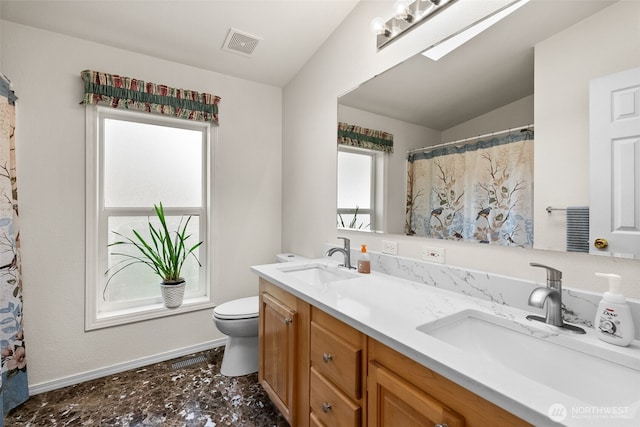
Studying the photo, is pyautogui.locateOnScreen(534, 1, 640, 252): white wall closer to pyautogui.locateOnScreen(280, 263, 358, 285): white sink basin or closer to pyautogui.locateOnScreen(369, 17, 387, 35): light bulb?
pyautogui.locateOnScreen(369, 17, 387, 35): light bulb

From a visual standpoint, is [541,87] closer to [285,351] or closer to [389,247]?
[389,247]

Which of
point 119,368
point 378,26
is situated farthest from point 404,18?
point 119,368

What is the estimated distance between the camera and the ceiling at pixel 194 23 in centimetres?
174

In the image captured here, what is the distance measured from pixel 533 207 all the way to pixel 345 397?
0.97 metres

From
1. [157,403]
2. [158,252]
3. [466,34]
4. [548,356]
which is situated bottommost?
[157,403]

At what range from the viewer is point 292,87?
258cm

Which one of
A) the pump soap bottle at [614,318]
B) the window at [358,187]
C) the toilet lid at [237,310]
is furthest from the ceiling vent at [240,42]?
the pump soap bottle at [614,318]

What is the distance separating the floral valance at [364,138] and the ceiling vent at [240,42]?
3.01ft

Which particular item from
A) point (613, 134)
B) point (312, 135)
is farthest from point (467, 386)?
point (312, 135)

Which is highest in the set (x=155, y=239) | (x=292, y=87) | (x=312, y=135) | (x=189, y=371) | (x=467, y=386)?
(x=292, y=87)

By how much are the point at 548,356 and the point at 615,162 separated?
1.98ft

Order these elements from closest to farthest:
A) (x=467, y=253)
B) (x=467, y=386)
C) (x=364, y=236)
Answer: (x=467, y=386) → (x=467, y=253) → (x=364, y=236)

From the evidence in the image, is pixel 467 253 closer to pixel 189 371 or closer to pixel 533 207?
pixel 533 207

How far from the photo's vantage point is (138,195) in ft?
7.30
